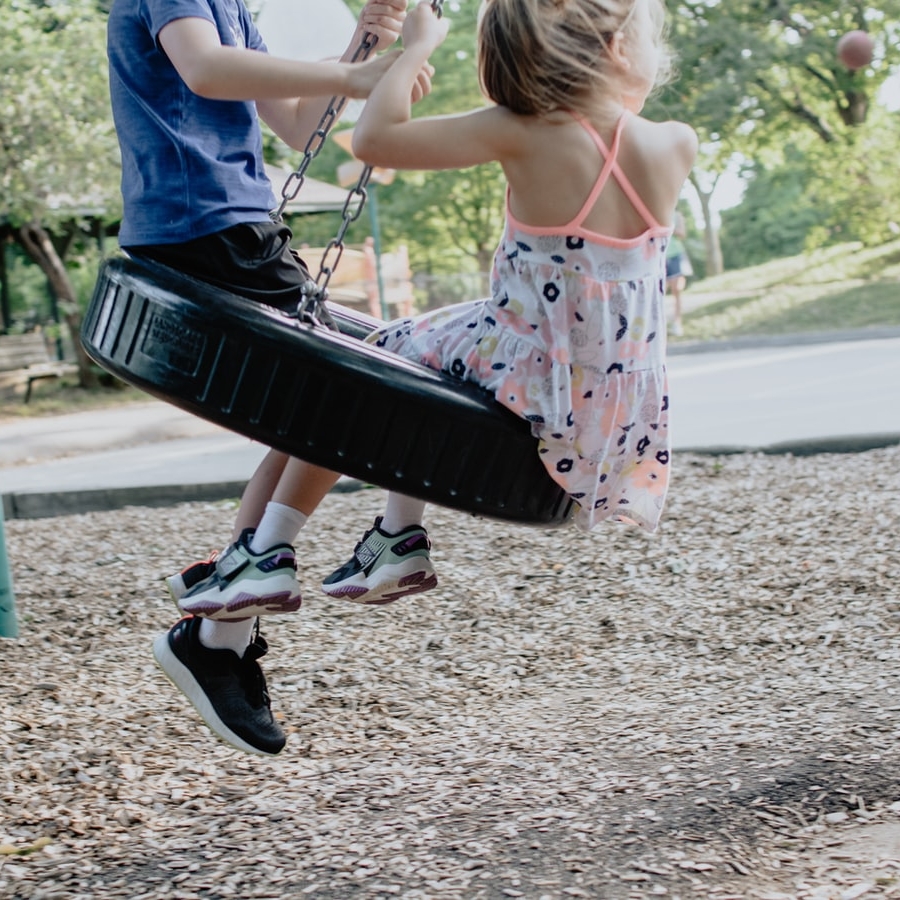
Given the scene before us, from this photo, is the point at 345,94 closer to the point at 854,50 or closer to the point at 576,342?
the point at 576,342

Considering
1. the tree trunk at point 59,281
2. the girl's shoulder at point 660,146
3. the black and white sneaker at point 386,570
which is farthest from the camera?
the tree trunk at point 59,281

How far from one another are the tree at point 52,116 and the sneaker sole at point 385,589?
12380 millimetres

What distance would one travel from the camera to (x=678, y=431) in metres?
8.42

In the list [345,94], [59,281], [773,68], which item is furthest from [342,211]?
[773,68]

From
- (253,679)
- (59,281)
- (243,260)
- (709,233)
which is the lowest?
(709,233)

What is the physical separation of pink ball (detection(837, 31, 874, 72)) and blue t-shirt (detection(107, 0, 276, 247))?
18371mm

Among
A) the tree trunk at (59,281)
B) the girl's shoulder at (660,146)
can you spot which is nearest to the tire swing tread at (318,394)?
the girl's shoulder at (660,146)

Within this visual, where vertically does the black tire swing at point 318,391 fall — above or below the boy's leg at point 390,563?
above

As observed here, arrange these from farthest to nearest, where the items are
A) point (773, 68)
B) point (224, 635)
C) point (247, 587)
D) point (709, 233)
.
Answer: point (709, 233)
point (773, 68)
point (224, 635)
point (247, 587)

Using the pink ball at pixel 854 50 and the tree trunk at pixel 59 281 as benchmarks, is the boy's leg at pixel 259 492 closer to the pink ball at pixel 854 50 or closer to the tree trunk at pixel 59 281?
the tree trunk at pixel 59 281

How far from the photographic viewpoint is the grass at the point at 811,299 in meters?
16.5

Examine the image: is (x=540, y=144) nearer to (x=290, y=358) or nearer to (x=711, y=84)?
(x=290, y=358)

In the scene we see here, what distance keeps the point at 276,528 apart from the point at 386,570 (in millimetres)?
241

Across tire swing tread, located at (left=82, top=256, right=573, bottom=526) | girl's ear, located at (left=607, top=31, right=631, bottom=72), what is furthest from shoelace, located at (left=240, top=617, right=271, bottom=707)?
girl's ear, located at (left=607, top=31, right=631, bottom=72)
